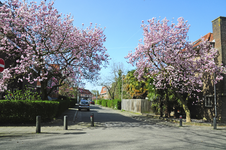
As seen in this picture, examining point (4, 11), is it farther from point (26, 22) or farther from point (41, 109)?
point (41, 109)

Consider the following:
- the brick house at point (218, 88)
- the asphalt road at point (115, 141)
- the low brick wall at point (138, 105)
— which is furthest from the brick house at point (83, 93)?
the brick house at point (218, 88)

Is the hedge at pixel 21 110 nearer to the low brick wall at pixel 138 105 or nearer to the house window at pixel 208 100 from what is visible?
the house window at pixel 208 100

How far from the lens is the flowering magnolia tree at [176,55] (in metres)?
15.8

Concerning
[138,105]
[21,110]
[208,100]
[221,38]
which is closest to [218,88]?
[208,100]

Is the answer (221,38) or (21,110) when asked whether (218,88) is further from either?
(21,110)

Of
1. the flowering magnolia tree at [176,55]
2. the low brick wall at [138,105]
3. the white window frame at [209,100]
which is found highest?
the flowering magnolia tree at [176,55]

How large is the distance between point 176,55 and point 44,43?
10.8 m

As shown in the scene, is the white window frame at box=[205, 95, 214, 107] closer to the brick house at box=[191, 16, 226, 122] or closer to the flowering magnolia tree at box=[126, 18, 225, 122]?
the brick house at box=[191, 16, 226, 122]

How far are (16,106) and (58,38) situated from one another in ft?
20.6

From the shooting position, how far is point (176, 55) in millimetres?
16109

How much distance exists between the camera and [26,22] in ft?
46.3

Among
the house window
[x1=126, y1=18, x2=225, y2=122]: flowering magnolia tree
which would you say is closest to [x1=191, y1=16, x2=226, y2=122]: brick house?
the house window

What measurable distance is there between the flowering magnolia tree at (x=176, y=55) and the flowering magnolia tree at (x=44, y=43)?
14.1 ft

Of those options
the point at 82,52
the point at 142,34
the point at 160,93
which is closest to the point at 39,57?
the point at 82,52
